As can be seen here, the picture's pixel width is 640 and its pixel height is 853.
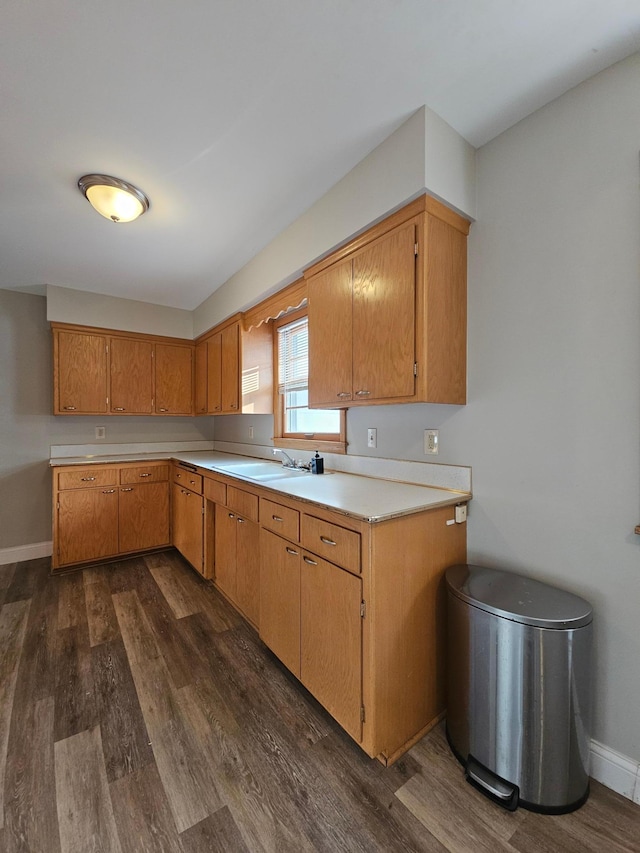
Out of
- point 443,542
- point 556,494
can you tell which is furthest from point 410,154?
point 443,542

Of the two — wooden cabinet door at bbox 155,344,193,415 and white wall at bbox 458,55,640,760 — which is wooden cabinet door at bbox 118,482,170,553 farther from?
white wall at bbox 458,55,640,760

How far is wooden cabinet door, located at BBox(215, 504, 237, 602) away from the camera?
2.43 metres

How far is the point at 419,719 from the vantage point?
150 centimetres

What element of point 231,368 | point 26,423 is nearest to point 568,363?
point 231,368

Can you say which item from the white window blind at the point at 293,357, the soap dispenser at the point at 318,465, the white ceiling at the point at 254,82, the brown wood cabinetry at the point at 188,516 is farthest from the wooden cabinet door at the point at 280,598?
the white ceiling at the point at 254,82

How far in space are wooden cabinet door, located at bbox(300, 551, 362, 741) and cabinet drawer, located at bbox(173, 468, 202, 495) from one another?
1.60 meters

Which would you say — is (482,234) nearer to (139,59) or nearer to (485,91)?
(485,91)

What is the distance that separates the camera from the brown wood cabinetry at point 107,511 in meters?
3.13

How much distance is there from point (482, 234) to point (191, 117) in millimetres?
1365

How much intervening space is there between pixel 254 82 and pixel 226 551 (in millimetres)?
2510

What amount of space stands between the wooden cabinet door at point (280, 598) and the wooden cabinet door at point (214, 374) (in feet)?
6.50

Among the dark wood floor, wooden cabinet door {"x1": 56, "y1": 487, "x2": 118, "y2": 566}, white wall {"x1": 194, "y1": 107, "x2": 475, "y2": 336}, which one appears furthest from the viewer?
wooden cabinet door {"x1": 56, "y1": 487, "x2": 118, "y2": 566}

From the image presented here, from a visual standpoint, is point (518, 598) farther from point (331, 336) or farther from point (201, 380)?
point (201, 380)

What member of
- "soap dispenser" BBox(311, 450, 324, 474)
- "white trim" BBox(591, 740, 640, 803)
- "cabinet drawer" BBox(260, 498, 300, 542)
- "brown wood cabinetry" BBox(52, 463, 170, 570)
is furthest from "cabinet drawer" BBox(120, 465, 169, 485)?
"white trim" BBox(591, 740, 640, 803)
